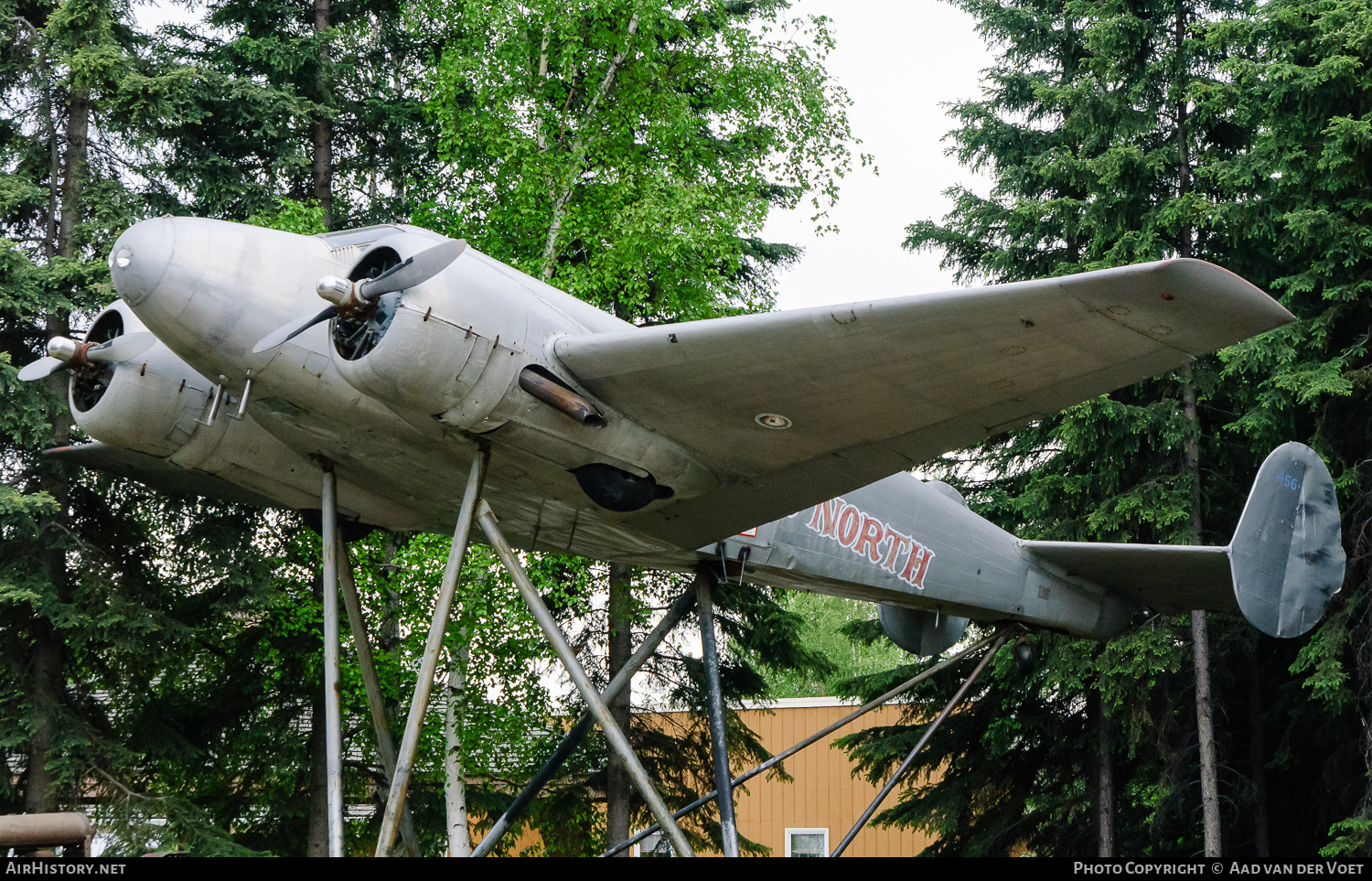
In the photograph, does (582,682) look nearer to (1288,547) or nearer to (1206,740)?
(1288,547)

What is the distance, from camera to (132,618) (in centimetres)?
1279

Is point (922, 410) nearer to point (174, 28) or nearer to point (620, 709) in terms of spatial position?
point (620, 709)

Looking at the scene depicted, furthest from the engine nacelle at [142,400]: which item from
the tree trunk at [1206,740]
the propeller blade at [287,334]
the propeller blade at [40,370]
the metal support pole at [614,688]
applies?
the tree trunk at [1206,740]

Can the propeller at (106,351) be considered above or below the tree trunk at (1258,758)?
above

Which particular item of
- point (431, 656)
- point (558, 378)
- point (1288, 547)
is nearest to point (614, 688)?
point (431, 656)

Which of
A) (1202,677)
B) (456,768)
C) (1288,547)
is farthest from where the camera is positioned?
(456,768)

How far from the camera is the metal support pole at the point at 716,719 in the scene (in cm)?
694

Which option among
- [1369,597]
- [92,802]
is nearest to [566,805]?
[92,802]

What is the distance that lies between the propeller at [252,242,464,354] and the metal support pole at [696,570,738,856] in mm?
2999

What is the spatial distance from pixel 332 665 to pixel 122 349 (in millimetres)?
2243

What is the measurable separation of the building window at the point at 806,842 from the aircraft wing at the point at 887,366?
54.9 feet

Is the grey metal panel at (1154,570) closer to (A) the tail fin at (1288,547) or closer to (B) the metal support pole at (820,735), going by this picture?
(A) the tail fin at (1288,547)

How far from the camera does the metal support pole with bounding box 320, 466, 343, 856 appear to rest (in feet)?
20.3

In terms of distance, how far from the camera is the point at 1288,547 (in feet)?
29.9
